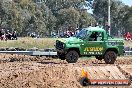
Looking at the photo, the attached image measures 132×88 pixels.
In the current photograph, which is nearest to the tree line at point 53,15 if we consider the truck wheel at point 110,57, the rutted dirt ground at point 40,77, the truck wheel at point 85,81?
the truck wheel at point 110,57

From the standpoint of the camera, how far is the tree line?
7238 centimetres

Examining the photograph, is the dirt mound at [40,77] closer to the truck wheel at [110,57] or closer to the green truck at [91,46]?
the green truck at [91,46]

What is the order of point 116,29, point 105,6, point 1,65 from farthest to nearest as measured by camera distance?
point 116,29, point 105,6, point 1,65

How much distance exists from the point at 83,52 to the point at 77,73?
4.15 meters

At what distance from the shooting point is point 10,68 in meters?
21.3

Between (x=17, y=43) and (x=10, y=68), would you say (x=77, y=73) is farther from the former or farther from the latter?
(x=17, y=43)

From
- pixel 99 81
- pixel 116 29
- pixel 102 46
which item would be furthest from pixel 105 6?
pixel 99 81

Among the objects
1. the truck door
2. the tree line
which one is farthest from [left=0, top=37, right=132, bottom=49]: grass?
the tree line

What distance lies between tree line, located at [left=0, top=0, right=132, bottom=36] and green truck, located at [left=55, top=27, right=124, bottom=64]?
47.7m

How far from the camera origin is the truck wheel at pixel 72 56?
2355cm

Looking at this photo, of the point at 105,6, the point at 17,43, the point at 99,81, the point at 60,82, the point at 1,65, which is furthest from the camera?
the point at 105,6

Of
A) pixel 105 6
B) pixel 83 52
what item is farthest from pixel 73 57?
pixel 105 6

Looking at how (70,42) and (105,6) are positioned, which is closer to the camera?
(70,42)

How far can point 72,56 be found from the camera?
23719mm
